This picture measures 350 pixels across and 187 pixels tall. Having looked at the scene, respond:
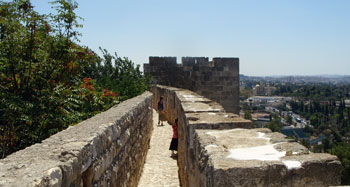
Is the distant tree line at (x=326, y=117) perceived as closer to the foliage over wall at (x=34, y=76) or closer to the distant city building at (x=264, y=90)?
the distant city building at (x=264, y=90)

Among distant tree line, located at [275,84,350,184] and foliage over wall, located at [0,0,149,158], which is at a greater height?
foliage over wall, located at [0,0,149,158]

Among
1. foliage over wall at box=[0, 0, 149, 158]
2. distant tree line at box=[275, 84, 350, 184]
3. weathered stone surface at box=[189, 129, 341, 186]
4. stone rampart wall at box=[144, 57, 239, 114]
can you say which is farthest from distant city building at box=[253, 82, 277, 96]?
weathered stone surface at box=[189, 129, 341, 186]

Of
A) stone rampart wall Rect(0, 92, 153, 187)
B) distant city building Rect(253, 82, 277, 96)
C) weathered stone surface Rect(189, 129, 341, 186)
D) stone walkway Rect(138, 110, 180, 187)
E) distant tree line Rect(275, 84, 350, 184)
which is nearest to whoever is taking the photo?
stone rampart wall Rect(0, 92, 153, 187)

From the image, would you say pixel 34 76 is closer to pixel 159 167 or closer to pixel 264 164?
pixel 159 167

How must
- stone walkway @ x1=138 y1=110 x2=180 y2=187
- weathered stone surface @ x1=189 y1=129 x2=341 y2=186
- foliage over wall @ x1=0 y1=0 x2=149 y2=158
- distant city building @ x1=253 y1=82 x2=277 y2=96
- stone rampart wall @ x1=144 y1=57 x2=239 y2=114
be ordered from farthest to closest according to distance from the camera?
distant city building @ x1=253 y1=82 x2=277 y2=96, stone rampart wall @ x1=144 y1=57 x2=239 y2=114, stone walkway @ x1=138 y1=110 x2=180 y2=187, foliage over wall @ x1=0 y1=0 x2=149 y2=158, weathered stone surface @ x1=189 y1=129 x2=341 y2=186

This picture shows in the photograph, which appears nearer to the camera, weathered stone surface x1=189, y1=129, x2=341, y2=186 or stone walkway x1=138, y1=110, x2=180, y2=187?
weathered stone surface x1=189, y1=129, x2=341, y2=186

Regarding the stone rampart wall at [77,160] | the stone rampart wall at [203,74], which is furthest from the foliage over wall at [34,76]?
the stone rampart wall at [203,74]

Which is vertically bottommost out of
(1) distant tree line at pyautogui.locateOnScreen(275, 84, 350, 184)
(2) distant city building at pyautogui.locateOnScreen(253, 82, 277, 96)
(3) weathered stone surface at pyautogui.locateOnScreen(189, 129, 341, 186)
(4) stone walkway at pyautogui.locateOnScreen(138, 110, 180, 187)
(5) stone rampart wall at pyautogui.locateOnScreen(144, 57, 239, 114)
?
(1) distant tree line at pyautogui.locateOnScreen(275, 84, 350, 184)

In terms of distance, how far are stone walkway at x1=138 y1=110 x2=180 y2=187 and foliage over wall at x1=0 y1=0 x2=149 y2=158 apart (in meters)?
1.33

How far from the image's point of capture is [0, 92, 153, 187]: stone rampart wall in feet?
4.95

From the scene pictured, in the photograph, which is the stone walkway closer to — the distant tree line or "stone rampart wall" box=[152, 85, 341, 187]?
"stone rampart wall" box=[152, 85, 341, 187]

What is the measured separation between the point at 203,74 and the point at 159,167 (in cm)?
714

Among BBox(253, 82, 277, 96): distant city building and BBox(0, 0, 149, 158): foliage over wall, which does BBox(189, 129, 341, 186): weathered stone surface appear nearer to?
BBox(0, 0, 149, 158): foliage over wall

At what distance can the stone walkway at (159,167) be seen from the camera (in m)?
4.75
